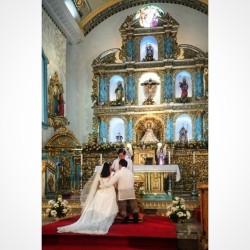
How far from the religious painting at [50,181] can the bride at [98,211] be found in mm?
4185

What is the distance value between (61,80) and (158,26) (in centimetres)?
459

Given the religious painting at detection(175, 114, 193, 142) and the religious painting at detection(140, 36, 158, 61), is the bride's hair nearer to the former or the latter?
the religious painting at detection(175, 114, 193, 142)

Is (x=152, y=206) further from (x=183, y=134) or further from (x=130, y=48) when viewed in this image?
(x=130, y=48)

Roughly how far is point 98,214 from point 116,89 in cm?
899

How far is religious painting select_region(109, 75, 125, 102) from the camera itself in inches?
603

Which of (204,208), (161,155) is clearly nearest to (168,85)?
(161,155)

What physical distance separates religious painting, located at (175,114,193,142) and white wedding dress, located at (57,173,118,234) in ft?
25.8

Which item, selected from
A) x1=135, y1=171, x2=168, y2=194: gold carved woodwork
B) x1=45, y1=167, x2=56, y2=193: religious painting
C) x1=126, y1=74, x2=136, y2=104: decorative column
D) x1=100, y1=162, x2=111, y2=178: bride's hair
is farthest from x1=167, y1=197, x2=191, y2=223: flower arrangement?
x1=126, y1=74, x2=136, y2=104: decorative column

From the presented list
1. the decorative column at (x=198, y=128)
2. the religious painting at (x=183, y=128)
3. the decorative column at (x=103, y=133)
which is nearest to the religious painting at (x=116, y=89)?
the decorative column at (x=103, y=133)

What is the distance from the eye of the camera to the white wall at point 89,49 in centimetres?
1538

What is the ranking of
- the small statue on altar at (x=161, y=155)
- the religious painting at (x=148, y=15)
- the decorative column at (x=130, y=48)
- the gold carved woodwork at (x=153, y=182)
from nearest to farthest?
the gold carved woodwork at (x=153, y=182)
the small statue on altar at (x=161, y=155)
the decorative column at (x=130, y=48)
the religious painting at (x=148, y=15)

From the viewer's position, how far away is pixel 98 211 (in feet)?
22.9

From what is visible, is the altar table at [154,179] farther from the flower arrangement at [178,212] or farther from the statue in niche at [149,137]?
the flower arrangement at [178,212]
